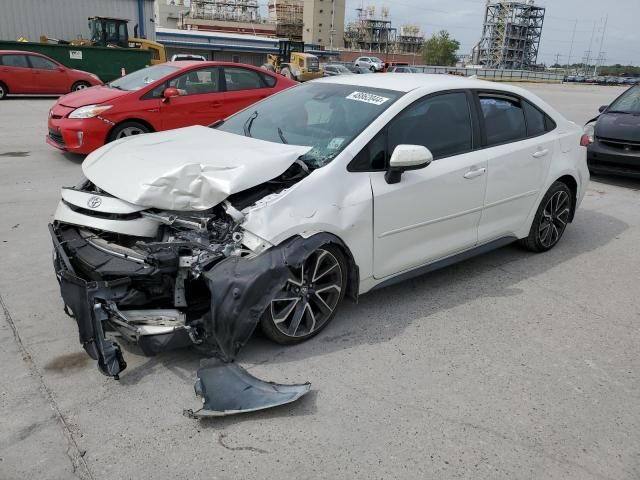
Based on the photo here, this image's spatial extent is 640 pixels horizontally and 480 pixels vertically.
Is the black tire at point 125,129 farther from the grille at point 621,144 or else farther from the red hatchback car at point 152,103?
the grille at point 621,144

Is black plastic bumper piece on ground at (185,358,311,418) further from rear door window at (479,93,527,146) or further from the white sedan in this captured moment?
rear door window at (479,93,527,146)

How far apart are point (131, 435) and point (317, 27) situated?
414 feet

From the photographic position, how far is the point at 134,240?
3262 millimetres

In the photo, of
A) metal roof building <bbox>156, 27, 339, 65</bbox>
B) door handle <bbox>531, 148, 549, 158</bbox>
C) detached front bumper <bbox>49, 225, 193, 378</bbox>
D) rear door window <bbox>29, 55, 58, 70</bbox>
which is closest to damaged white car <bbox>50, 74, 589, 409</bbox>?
detached front bumper <bbox>49, 225, 193, 378</bbox>

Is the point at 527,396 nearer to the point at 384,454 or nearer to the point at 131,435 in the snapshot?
the point at 384,454

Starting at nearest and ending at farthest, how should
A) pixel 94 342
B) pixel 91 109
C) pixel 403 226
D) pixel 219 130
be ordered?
pixel 94 342
pixel 403 226
pixel 219 130
pixel 91 109

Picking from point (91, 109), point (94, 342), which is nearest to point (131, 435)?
point (94, 342)

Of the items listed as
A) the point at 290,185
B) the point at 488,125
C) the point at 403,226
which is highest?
the point at 488,125

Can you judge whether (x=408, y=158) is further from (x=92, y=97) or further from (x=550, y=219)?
(x=92, y=97)

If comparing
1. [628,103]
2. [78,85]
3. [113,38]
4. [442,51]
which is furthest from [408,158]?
[442,51]

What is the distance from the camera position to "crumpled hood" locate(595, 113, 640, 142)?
8.20 m

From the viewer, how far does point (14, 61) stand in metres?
16.3

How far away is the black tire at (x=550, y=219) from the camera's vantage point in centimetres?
502

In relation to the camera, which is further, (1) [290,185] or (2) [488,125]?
(2) [488,125]
